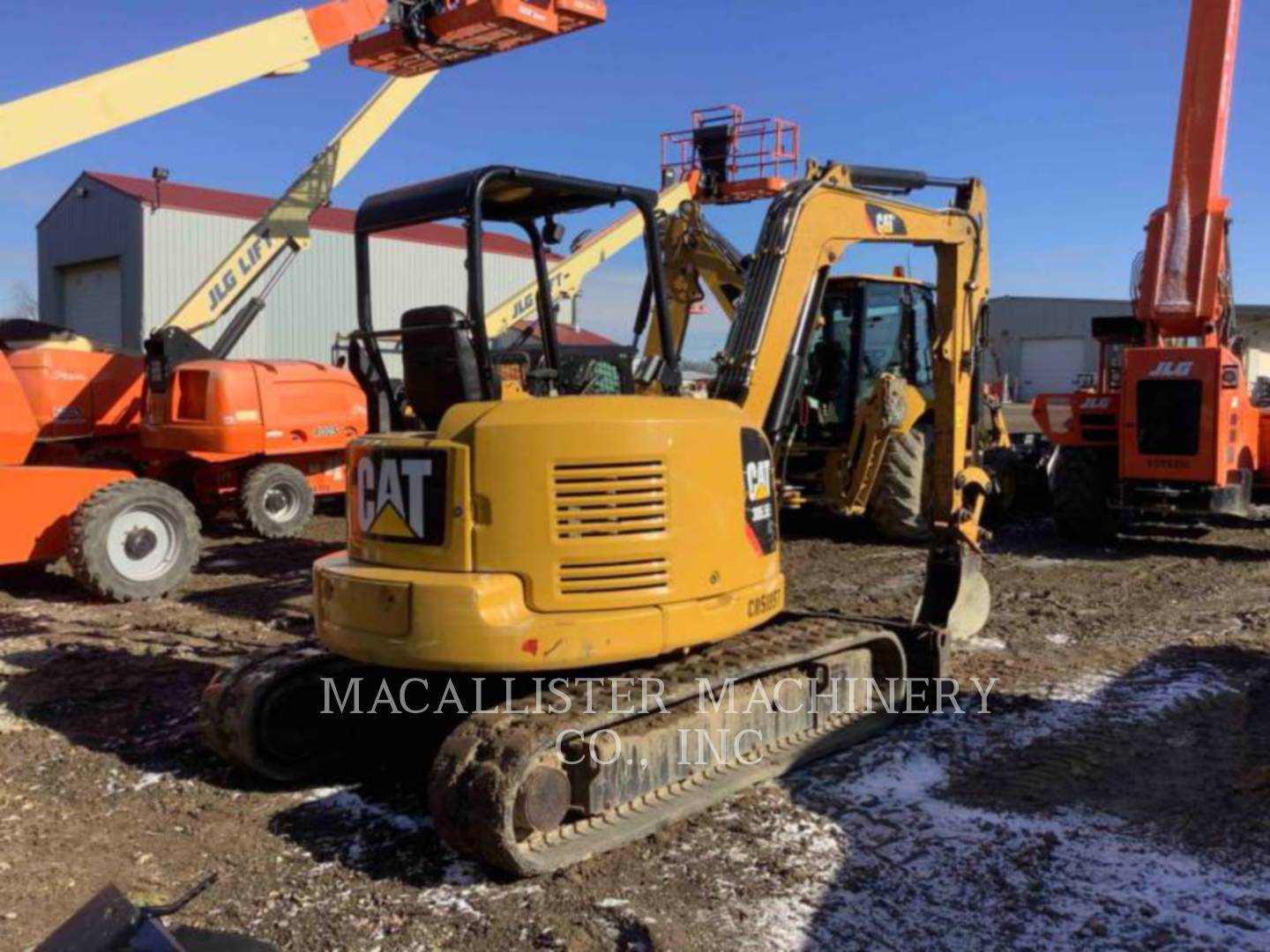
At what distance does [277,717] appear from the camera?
4941mm

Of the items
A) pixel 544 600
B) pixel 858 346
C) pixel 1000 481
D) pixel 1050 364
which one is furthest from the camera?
pixel 1050 364

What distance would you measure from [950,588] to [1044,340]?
4326cm

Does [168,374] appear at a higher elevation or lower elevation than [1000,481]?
higher

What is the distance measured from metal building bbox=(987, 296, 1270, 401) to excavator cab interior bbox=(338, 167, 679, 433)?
41.6 m

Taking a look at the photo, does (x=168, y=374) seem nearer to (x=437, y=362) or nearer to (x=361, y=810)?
(x=437, y=362)

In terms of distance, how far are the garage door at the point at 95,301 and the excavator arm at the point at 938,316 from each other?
81.5ft

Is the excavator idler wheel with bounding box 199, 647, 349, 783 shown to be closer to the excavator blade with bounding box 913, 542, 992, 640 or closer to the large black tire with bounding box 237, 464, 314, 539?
the excavator blade with bounding box 913, 542, 992, 640

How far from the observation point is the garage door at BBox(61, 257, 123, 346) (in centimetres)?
2744

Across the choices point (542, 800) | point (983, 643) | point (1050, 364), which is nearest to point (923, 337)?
point (983, 643)

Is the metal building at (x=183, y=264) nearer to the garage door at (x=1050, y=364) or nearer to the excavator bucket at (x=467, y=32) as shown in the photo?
the excavator bucket at (x=467, y=32)

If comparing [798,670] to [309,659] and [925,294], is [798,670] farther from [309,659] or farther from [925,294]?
[925,294]

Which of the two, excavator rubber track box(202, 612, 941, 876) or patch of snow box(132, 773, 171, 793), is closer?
excavator rubber track box(202, 612, 941, 876)

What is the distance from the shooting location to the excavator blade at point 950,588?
257 inches

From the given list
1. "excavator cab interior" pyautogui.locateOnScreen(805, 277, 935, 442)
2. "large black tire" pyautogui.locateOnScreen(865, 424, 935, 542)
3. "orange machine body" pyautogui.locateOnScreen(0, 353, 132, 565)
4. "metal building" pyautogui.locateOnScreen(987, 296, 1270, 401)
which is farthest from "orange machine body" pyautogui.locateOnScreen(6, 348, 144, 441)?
"metal building" pyautogui.locateOnScreen(987, 296, 1270, 401)
